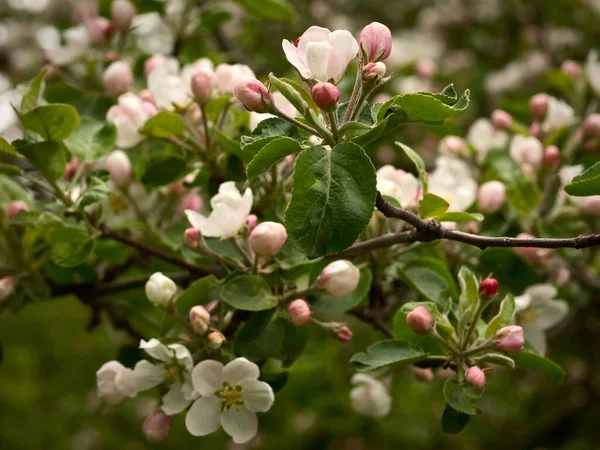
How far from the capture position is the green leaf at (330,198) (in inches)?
34.2

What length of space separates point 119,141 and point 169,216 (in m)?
0.28

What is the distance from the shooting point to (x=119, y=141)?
1.34 meters

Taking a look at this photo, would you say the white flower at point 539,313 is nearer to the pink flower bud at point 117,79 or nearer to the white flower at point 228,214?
the white flower at point 228,214

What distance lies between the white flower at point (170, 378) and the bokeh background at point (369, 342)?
1.02 meters

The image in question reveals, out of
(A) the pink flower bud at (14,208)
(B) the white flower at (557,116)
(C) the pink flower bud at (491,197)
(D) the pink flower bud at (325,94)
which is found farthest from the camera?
(B) the white flower at (557,116)

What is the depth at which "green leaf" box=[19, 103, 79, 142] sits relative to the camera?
3.78 ft

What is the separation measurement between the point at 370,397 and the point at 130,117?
714mm

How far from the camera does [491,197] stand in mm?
1431

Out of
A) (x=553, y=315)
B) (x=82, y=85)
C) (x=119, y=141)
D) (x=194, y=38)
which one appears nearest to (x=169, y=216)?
(x=119, y=141)

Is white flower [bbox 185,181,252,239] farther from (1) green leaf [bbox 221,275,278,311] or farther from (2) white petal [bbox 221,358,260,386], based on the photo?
(2) white petal [bbox 221,358,260,386]

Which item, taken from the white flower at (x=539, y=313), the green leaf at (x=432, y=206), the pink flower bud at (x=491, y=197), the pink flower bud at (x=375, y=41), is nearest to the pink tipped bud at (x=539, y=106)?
the pink flower bud at (x=491, y=197)

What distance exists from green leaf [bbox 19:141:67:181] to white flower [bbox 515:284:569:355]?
34.3 inches

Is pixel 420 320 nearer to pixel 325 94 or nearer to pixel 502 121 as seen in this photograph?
pixel 325 94

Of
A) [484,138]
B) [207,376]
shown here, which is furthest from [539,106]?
[207,376]
